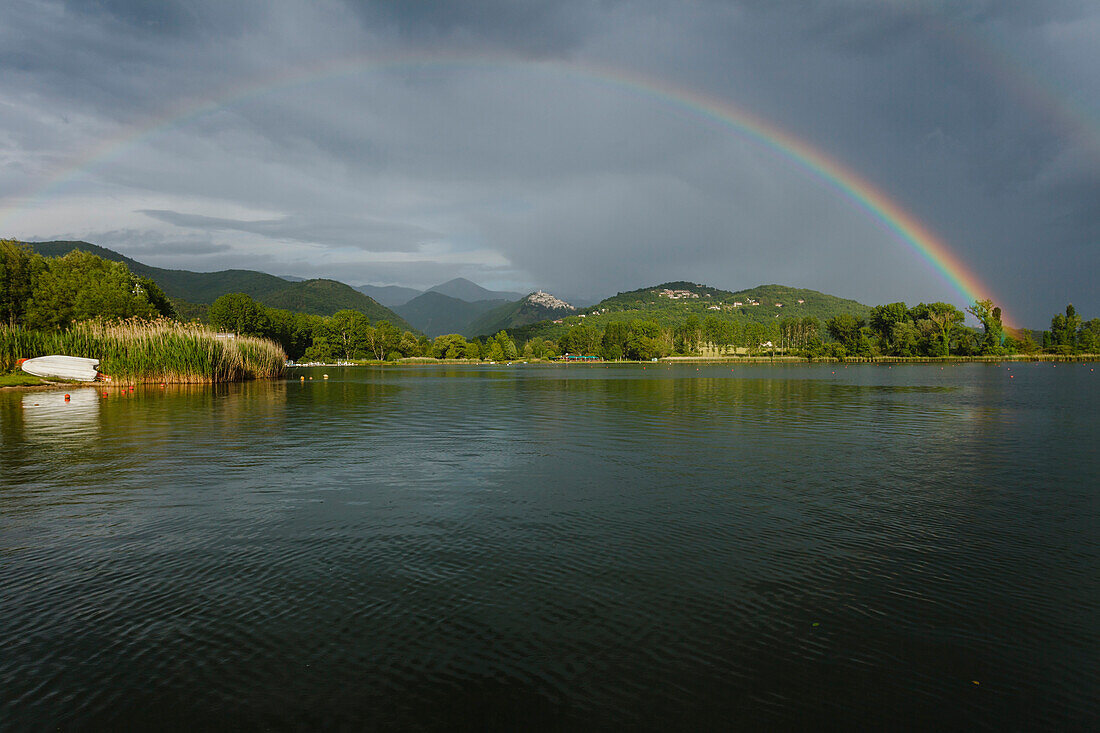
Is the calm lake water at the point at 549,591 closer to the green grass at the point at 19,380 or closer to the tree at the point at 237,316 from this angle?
the green grass at the point at 19,380

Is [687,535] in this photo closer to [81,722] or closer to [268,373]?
[81,722]

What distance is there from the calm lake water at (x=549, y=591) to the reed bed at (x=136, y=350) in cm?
4674

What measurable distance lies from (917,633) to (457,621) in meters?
6.62

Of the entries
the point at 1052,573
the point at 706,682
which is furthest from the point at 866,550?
the point at 706,682

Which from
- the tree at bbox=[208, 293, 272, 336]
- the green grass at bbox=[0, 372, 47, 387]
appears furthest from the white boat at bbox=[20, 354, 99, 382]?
the tree at bbox=[208, 293, 272, 336]

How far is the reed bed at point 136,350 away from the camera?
6047 cm

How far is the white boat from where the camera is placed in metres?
57.2

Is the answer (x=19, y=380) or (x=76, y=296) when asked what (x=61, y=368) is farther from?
(x=76, y=296)

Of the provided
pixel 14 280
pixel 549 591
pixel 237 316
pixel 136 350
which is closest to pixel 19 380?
pixel 136 350

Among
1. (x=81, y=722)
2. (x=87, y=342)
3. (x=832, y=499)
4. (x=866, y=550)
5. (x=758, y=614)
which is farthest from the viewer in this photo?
(x=87, y=342)

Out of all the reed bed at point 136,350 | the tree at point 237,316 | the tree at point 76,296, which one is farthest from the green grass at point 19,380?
the tree at point 237,316

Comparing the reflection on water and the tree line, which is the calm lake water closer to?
the reflection on water

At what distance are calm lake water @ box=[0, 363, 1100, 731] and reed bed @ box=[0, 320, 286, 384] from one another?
4674cm

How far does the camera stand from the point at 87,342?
6184 centimetres
